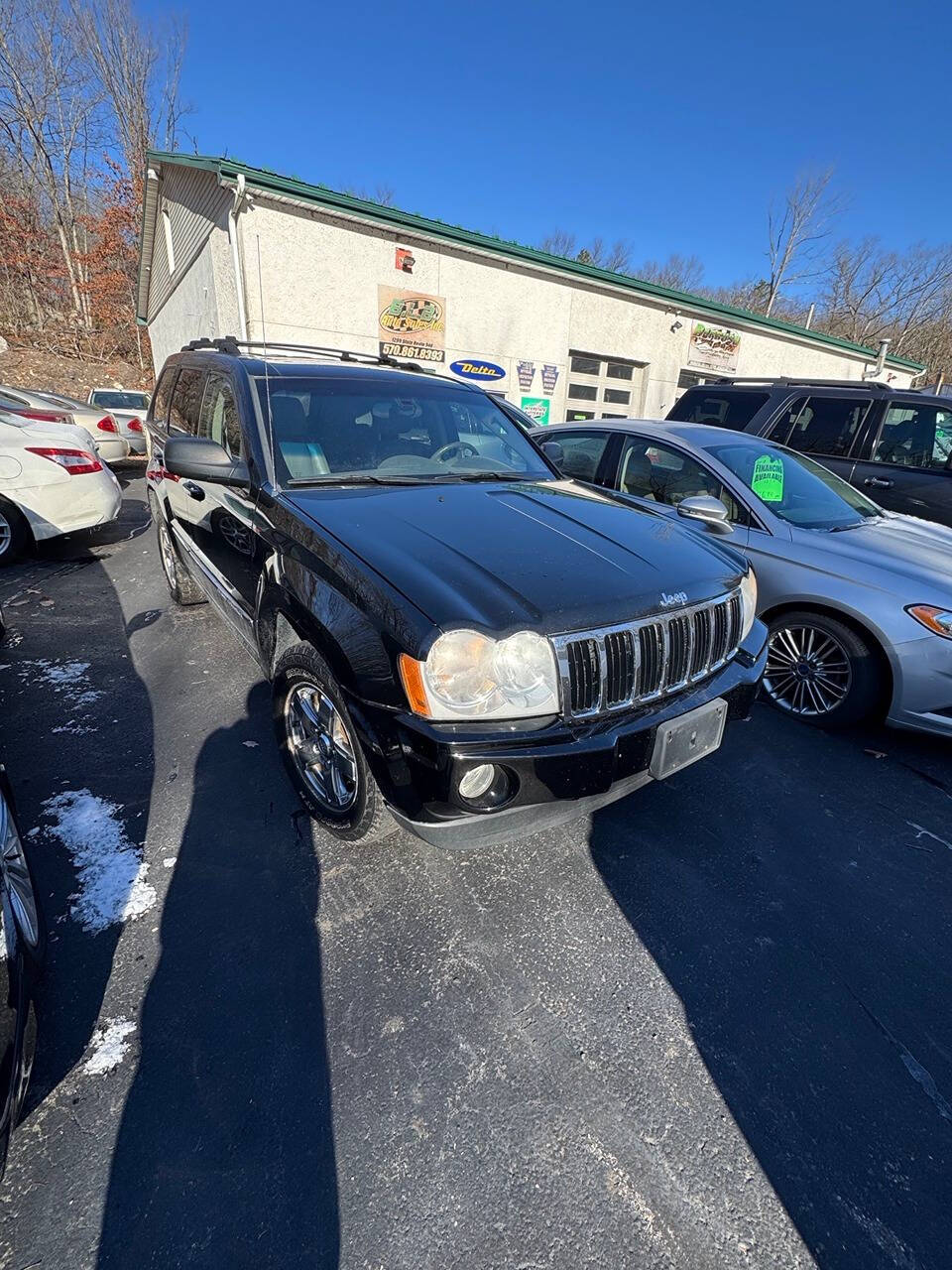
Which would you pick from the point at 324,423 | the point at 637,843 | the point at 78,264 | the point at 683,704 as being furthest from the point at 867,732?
the point at 78,264

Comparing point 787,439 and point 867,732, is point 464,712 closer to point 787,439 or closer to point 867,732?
point 867,732

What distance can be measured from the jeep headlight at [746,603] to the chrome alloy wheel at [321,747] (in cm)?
173

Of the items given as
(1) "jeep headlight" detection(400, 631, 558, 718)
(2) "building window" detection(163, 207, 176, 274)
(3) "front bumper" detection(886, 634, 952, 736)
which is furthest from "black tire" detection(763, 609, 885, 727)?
(2) "building window" detection(163, 207, 176, 274)

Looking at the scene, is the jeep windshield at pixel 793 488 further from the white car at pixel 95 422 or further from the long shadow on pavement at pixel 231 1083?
the white car at pixel 95 422

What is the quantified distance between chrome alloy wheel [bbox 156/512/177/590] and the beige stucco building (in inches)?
110

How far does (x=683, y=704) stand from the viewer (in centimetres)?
214

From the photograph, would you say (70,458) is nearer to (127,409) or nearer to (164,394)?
(164,394)

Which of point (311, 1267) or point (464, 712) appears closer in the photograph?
point (311, 1267)

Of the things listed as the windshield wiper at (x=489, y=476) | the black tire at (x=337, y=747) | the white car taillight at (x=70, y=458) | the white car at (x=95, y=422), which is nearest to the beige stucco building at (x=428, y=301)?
the white car taillight at (x=70, y=458)

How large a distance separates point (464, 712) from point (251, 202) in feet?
33.4

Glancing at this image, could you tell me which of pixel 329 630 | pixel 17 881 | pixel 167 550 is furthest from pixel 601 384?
pixel 17 881

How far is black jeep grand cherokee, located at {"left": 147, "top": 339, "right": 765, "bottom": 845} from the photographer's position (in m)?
1.80

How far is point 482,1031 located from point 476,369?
11792 millimetres

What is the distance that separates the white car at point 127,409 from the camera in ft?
38.9
